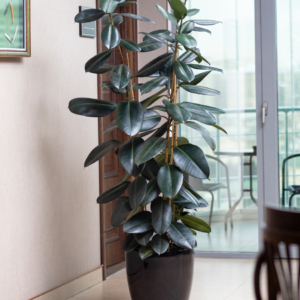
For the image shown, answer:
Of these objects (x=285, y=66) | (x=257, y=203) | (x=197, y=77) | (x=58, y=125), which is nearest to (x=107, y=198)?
(x=58, y=125)

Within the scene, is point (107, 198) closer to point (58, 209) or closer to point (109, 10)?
point (58, 209)

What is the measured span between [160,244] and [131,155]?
49 cm

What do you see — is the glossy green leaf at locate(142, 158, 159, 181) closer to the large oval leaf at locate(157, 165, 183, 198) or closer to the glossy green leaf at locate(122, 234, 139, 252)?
the large oval leaf at locate(157, 165, 183, 198)

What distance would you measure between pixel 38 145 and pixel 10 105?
11.7 inches

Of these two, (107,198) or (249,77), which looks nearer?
(107,198)

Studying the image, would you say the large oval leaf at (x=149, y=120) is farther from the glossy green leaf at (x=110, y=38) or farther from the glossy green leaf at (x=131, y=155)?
the glossy green leaf at (x=110, y=38)

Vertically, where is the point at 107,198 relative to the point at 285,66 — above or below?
below

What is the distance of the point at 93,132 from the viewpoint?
2996 millimetres

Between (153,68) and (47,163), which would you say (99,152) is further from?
(153,68)

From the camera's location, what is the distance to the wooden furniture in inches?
30.0

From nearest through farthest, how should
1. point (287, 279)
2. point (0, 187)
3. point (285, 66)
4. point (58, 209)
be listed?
1. point (287, 279)
2. point (0, 187)
3. point (58, 209)
4. point (285, 66)

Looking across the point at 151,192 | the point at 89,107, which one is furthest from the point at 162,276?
the point at 89,107

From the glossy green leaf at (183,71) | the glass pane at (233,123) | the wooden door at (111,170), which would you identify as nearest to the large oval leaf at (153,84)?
the glossy green leaf at (183,71)

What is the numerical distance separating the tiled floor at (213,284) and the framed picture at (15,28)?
1.53 metres
